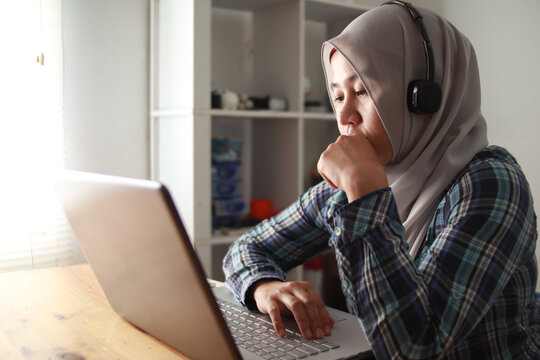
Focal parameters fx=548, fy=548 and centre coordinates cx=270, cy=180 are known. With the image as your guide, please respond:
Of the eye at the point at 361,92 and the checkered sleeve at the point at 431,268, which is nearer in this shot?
the checkered sleeve at the point at 431,268

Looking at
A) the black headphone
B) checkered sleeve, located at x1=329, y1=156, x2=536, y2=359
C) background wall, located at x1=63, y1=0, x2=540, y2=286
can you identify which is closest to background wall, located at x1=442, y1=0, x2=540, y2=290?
background wall, located at x1=63, y1=0, x2=540, y2=286

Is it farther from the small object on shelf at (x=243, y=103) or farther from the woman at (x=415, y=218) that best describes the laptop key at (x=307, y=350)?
the small object on shelf at (x=243, y=103)

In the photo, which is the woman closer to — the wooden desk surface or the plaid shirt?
the plaid shirt

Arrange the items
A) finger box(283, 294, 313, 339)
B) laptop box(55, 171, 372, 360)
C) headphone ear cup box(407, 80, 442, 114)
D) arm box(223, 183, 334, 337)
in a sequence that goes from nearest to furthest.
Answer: laptop box(55, 171, 372, 360)
finger box(283, 294, 313, 339)
headphone ear cup box(407, 80, 442, 114)
arm box(223, 183, 334, 337)

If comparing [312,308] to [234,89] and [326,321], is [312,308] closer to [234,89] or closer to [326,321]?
[326,321]

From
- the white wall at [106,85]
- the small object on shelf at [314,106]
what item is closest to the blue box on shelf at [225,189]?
the white wall at [106,85]

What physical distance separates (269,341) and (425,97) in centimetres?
54

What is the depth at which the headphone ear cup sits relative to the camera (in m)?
1.05

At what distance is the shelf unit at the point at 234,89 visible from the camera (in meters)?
2.14

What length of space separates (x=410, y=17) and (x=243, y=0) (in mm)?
1423

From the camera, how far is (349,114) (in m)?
1.10

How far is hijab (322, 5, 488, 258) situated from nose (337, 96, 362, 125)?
54 mm

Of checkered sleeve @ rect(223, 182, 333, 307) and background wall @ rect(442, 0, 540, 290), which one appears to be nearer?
checkered sleeve @ rect(223, 182, 333, 307)

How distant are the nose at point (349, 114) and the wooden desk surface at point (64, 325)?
0.56 meters
